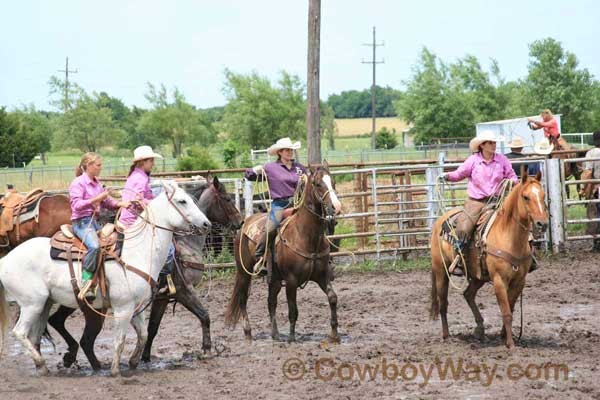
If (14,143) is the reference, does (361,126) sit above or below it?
above

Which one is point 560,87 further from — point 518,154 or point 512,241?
point 512,241

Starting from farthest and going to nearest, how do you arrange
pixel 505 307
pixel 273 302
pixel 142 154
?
pixel 273 302 < pixel 142 154 < pixel 505 307

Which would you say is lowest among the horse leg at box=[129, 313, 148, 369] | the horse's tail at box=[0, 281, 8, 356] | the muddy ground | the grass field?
the muddy ground

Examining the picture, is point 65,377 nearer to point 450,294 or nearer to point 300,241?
point 300,241

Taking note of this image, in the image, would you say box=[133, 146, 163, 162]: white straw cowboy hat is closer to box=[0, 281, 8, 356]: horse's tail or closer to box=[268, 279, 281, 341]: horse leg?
box=[0, 281, 8, 356]: horse's tail

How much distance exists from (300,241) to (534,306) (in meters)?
3.59

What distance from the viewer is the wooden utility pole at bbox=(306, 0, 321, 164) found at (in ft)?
A: 51.4

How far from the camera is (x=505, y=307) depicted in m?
7.72

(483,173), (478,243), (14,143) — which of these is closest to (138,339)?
(478,243)

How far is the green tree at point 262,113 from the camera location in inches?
2141

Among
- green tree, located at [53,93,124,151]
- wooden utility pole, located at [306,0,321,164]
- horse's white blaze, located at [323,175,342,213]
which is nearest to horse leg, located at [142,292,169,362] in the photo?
horse's white blaze, located at [323,175,342,213]

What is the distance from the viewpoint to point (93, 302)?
7301mm

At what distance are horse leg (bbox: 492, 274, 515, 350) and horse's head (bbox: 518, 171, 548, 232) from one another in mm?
621

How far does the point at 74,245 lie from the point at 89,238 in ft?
0.58
